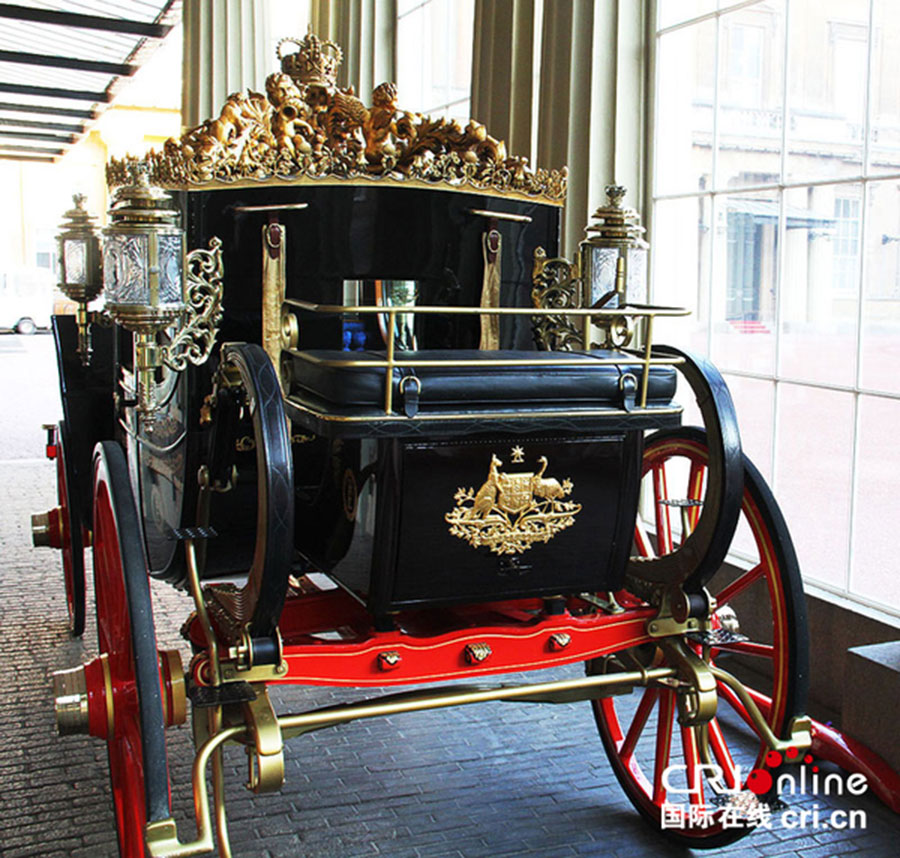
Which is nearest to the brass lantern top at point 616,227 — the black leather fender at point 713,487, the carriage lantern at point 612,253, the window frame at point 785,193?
the carriage lantern at point 612,253

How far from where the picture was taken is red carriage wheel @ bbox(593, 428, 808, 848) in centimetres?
211

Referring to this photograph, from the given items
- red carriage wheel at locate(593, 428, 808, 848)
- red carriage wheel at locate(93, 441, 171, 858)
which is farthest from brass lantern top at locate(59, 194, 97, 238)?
red carriage wheel at locate(593, 428, 808, 848)

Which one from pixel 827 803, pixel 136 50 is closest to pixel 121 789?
pixel 827 803

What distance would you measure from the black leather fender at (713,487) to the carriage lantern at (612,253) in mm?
542

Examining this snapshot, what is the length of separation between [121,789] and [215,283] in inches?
42.3

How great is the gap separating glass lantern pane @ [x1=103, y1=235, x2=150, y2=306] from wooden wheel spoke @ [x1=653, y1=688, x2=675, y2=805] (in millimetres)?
1382

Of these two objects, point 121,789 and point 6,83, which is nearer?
point 121,789

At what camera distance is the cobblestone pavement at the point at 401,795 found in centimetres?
230

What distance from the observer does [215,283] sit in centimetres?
244

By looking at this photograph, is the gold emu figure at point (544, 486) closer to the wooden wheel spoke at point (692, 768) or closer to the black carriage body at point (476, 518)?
the black carriage body at point (476, 518)

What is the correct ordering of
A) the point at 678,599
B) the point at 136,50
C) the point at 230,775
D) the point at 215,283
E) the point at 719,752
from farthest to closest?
the point at 136,50
the point at 230,775
the point at 215,283
the point at 719,752
the point at 678,599

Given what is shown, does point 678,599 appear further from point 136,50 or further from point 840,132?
point 136,50

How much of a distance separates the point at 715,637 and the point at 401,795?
0.89 m

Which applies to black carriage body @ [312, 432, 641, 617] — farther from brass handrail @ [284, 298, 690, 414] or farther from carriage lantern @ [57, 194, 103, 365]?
carriage lantern @ [57, 194, 103, 365]
